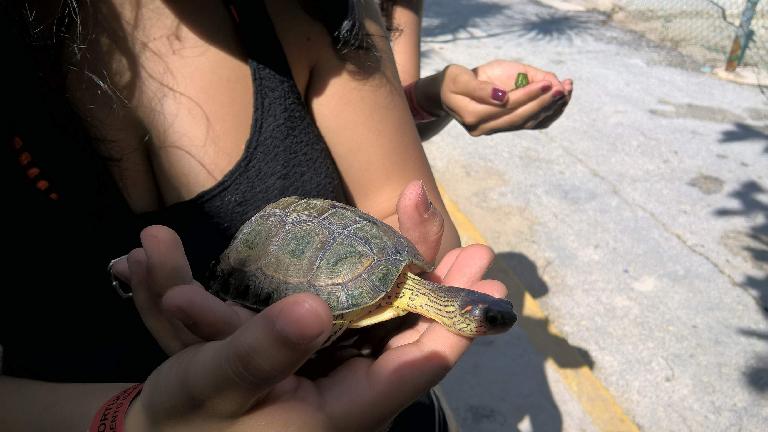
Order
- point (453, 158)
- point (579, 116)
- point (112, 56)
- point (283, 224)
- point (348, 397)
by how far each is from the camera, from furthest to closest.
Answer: point (579, 116) → point (453, 158) → point (283, 224) → point (112, 56) → point (348, 397)

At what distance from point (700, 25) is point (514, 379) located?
29.4 ft

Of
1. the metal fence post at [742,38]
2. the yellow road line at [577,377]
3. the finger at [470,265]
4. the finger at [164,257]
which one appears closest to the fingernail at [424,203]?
the finger at [470,265]

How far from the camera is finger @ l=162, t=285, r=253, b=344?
3.56 ft

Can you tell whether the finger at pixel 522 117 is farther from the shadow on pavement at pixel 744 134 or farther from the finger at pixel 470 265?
the shadow on pavement at pixel 744 134

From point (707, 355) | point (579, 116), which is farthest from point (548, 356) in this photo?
point (579, 116)

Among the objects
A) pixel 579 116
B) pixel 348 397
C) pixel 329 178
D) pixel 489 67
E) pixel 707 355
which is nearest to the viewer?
pixel 348 397

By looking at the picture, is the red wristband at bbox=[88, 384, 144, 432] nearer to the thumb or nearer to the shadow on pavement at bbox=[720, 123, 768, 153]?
the thumb

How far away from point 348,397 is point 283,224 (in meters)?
0.63

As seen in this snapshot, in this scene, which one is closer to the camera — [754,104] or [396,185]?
[396,185]

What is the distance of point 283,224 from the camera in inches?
67.0

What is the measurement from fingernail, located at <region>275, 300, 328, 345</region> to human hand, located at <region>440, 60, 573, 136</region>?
65.7 inches

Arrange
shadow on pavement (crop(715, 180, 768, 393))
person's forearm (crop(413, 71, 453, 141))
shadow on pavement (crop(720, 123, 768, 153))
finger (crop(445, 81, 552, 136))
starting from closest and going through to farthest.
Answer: finger (crop(445, 81, 552, 136))
person's forearm (crop(413, 71, 453, 141))
shadow on pavement (crop(715, 180, 768, 393))
shadow on pavement (crop(720, 123, 768, 153))

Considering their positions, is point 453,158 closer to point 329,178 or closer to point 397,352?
point 329,178

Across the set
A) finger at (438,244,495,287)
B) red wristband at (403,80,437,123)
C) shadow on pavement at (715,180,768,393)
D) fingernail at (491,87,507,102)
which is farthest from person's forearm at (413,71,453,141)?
shadow on pavement at (715,180,768,393)
